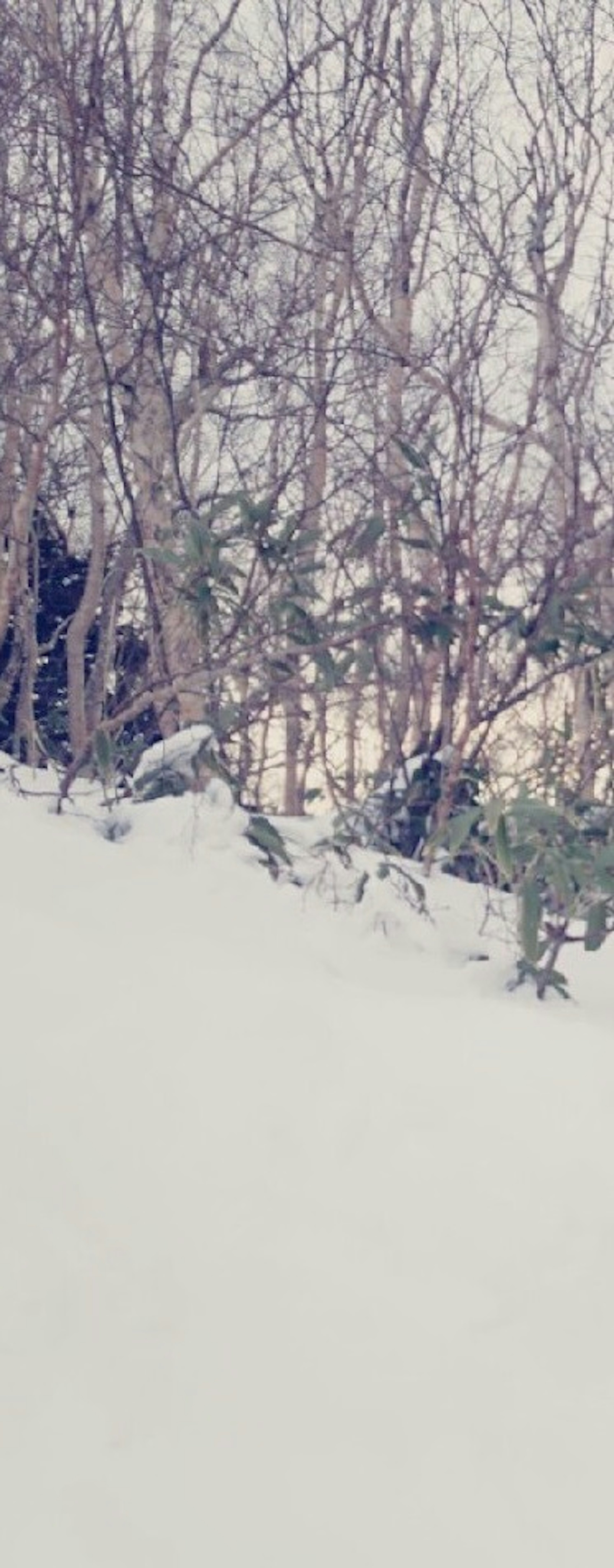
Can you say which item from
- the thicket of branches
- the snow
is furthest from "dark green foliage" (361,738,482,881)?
the snow

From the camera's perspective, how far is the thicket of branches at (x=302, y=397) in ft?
16.6

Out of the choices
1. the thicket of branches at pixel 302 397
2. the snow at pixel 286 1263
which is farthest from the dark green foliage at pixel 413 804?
the snow at pixel 286 1263

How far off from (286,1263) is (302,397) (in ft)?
25.5

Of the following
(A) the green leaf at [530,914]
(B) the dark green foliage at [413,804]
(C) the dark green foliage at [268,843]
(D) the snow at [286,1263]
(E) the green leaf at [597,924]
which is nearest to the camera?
(D) the snow at [286,1263]

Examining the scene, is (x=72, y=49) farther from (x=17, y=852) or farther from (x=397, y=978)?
(x=397, y=978)

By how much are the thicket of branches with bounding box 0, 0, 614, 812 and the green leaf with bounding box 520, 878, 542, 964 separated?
74 cm

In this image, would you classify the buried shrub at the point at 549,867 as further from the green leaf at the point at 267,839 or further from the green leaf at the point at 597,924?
the green leaf at the point at 267,839

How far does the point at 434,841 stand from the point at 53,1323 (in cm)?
239

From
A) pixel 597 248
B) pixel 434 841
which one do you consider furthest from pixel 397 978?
pixel 597 248

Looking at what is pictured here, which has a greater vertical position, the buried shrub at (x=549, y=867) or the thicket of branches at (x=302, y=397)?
the thicket of branches at (x=302, y=397)

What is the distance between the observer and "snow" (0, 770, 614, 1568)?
1968 mm

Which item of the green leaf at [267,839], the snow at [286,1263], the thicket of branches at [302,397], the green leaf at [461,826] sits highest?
the thicket of branches at [302,397]

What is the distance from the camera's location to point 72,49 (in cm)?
593

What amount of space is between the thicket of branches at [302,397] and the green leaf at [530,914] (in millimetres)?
743
